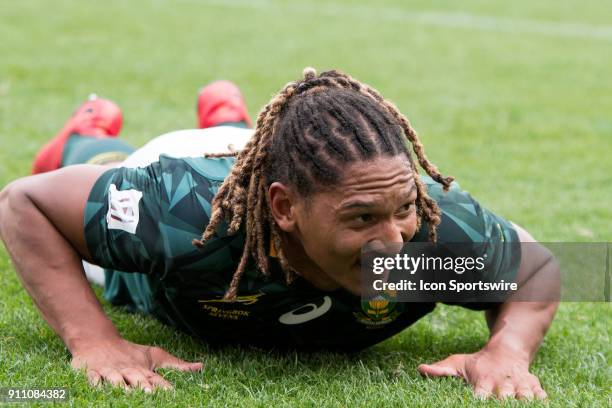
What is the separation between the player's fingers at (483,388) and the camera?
3557 mm

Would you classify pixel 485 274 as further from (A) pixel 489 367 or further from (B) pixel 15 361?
(B) pixel 15 361

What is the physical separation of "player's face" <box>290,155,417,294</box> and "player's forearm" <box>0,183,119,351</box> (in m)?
0.92

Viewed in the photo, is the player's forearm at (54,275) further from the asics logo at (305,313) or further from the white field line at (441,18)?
the white field line at (441,18)

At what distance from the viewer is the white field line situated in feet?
49.4

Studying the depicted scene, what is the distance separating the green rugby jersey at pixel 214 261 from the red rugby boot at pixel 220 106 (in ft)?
6.23

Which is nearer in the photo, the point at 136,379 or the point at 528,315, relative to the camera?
the point at 136,379

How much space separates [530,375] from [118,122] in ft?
10.5

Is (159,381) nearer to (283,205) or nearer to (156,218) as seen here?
(156,218)

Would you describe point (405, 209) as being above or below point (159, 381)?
above

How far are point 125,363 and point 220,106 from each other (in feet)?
8.10

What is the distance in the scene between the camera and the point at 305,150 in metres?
3.35

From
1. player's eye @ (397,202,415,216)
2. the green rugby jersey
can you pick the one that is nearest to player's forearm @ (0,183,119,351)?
the green rugby jersey

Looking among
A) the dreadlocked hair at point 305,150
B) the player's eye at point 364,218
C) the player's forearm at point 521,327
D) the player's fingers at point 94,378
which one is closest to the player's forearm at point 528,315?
the player's forearm at point 521,327

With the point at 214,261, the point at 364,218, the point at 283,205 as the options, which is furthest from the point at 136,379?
the point at 364,218
